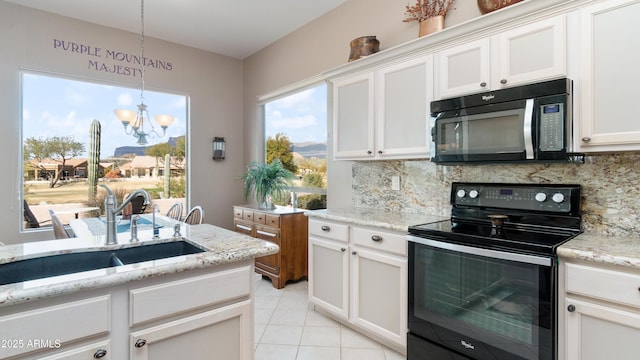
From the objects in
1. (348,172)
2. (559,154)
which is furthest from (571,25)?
(348,172)

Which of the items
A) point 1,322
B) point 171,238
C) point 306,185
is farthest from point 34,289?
point 306,185

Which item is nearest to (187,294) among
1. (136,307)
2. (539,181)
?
(136,307)

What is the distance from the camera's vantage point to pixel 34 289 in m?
1.00

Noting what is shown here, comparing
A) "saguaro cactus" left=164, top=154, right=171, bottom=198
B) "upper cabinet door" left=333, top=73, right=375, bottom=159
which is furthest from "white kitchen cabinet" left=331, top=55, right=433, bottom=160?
"saguaro cactus" left=164, top=154, right=171, bottom=198

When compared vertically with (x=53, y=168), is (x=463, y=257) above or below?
below

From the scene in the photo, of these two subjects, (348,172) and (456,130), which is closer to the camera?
(456,130)

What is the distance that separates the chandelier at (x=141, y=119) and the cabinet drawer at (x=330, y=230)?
6.15 ft

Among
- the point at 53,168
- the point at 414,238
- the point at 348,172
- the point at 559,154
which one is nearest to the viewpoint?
the point at 559,154

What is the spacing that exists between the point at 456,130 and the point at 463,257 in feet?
2.70

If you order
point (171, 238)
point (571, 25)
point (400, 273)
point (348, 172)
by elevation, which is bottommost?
point (400, 273)

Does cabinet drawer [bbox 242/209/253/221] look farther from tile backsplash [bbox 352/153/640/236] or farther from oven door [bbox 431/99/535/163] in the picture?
oven door [bbox 431/99/535/163]

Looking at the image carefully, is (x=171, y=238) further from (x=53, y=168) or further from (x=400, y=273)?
(x=53, y=168)

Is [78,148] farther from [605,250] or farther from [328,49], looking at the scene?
[605,250]

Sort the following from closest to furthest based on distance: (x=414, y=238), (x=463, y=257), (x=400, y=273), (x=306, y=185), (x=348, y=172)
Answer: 1. (x=463, y=257)
2. (x=414, y=238)
3. (x=400, y=273)
4. (x=348, y=172)
5. (x=306, y=185)
